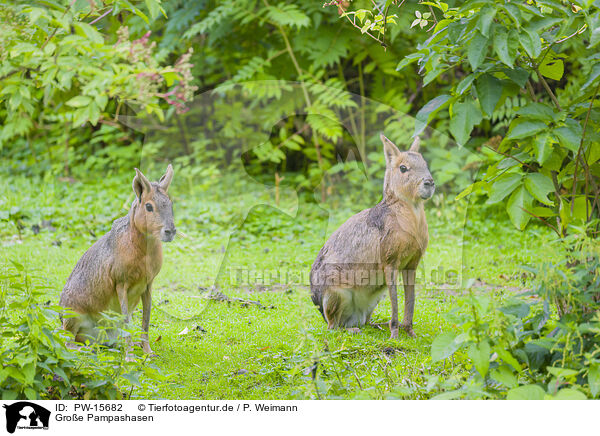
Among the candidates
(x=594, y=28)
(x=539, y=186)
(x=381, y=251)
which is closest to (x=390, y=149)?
(x=381, y=251)

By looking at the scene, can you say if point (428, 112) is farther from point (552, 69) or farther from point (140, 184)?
point (140, 184)

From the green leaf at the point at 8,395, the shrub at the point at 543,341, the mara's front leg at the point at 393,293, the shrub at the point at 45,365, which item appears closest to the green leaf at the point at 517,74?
the shrub at the point at 543,341

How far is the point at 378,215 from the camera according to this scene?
3965 mm

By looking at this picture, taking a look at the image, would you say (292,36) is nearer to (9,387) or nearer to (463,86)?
(463,86)

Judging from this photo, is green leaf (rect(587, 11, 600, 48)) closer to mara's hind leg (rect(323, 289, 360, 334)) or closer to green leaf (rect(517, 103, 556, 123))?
green leaf (rect(517, 103, 556, 123))

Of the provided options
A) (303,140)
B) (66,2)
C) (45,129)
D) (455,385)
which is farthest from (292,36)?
(455,385)

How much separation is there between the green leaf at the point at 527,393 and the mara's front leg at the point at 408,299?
126cm

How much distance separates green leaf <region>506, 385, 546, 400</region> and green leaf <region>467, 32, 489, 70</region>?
129cm

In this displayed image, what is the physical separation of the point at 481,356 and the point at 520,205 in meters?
0.71

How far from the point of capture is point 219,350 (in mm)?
3834

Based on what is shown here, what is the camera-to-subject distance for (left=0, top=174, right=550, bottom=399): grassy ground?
342 centimetres

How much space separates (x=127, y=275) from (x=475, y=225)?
3411 mm

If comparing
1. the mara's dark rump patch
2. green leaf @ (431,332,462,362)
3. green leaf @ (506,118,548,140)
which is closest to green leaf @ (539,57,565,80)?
green leaf @ (506,118,548,140)
